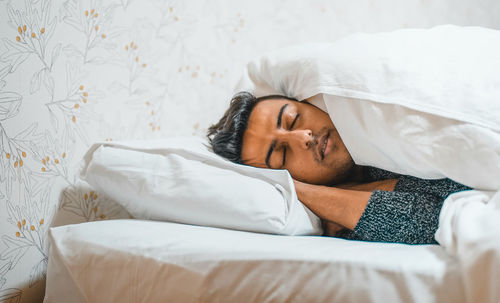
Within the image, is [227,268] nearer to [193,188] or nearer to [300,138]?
[193,188]

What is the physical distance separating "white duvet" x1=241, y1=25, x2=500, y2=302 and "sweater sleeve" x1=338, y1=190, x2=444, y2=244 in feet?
0.22

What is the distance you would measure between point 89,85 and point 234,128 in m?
0.45

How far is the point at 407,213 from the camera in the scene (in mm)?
871

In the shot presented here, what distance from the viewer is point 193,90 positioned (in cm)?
135

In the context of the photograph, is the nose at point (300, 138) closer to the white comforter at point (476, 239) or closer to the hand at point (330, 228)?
the hand at point (330, 228)

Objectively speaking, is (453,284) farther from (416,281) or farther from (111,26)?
(111,26)

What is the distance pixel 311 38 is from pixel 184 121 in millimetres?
731

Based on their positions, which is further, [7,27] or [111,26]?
[111,26]

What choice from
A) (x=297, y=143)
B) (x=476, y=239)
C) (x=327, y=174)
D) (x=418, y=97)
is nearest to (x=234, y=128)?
(x=297, y=143)

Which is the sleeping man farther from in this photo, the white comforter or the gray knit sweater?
the white comforter

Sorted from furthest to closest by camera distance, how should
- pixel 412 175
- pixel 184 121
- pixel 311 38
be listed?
pixel 311 38
pixel 184 121
pixel 412 175

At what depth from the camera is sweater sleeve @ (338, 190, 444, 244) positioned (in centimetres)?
85

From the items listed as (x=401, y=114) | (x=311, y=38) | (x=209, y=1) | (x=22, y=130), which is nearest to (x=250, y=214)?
(x=401, y=114)

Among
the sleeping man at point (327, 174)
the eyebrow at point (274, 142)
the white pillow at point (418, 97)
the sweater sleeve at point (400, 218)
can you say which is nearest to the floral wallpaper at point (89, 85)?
the sleeping man at point (327, 174)
